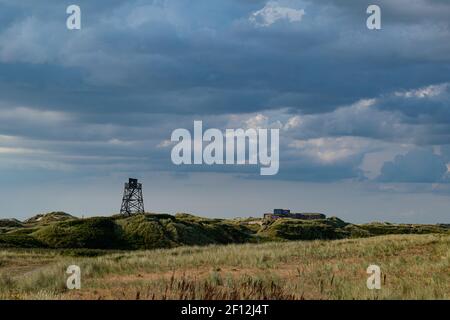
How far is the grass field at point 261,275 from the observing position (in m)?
18.6

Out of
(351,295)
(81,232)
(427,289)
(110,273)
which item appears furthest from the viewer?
(81,232)

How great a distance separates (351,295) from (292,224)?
72763mm

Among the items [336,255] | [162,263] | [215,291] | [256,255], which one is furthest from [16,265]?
[215,291]

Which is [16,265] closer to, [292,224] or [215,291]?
[215,291]

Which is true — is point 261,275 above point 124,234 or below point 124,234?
below

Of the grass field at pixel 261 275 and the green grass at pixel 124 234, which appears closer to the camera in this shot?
the grass field at pixel 261 275

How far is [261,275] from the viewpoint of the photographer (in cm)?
2489

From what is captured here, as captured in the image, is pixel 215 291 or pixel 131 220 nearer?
pixel 215 291

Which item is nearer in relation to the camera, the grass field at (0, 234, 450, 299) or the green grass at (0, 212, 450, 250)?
the grass field at (0, 234, 450, 299)

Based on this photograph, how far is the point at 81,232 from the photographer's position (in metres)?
62.4

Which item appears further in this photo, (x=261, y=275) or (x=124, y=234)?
(x=124, y=234)

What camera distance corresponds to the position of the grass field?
732 inches

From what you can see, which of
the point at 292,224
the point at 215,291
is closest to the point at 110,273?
the point at 215,291
